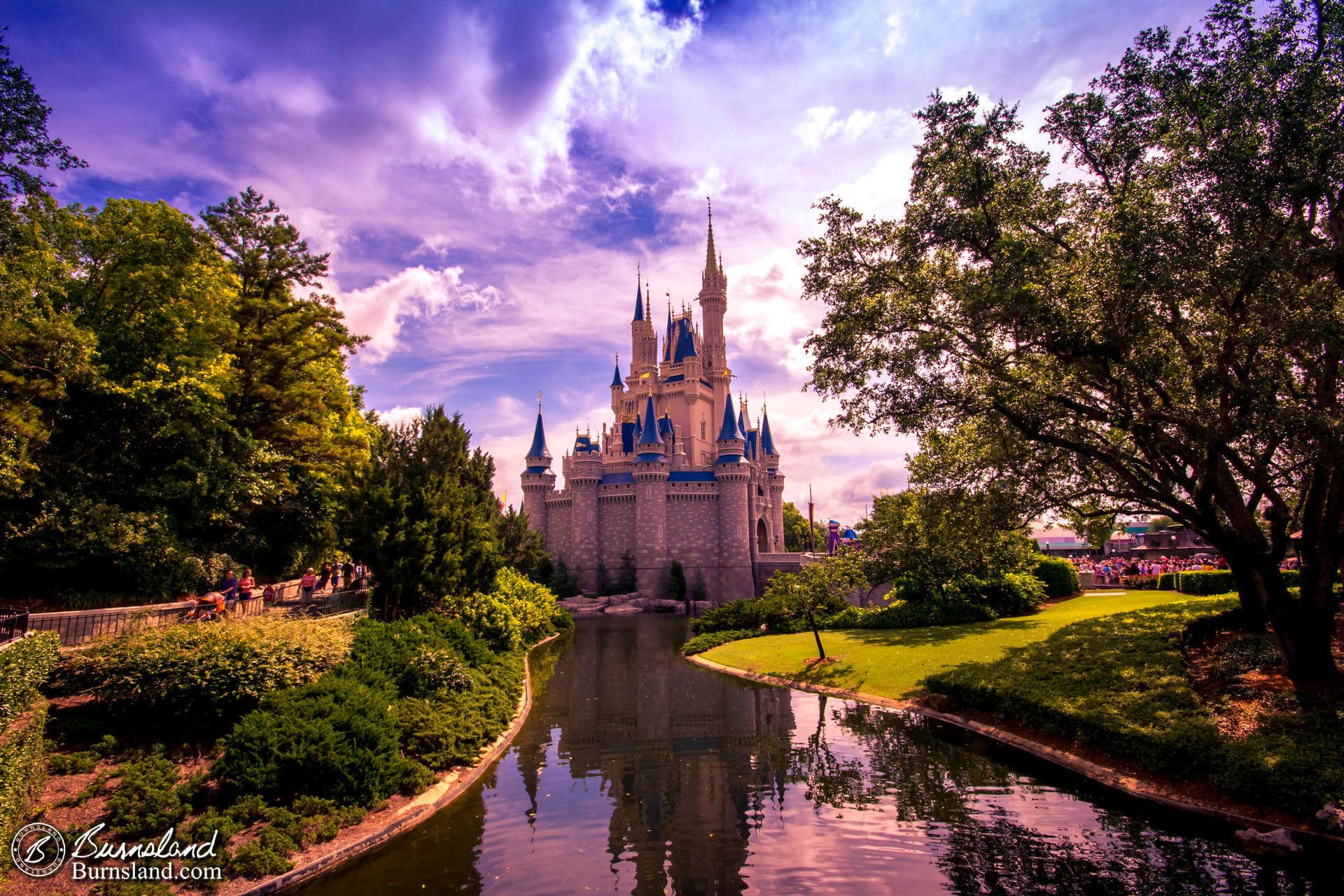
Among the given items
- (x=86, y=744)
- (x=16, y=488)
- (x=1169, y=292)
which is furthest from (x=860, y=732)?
(x=16, y=488)

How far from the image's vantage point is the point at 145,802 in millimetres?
8148

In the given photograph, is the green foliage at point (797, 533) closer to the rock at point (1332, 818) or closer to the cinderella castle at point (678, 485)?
the cinderella castle at point (678, 485)

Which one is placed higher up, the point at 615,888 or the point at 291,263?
the point at 291,263

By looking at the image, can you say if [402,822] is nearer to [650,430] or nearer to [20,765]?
[20,765]

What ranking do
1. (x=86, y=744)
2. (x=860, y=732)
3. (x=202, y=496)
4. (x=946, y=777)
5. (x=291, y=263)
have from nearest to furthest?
1. (x=86, y=744)
2. (x=946, y=777)
3. (x=860, y=732)
4. (x=202, y=496)
5. (x=291, y=263)

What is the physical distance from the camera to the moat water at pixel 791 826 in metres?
7.49

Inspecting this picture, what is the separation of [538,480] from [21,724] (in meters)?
52.4

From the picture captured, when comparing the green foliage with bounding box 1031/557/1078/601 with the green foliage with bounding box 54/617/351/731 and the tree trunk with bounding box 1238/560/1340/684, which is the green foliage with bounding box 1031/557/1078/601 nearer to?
the tree trunk with bounding box 1238/560/1340/684

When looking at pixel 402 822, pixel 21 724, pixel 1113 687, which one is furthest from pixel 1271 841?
pixel 21 724

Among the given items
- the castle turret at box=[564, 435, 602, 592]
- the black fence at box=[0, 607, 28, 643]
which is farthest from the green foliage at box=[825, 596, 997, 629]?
the castle turret at box=[564, 435, 602, 592]

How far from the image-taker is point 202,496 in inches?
621

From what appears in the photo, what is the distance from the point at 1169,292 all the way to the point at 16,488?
1969 centimetres

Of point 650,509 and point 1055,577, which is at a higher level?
point 650,509

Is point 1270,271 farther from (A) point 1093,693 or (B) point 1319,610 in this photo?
(A) point 1093,693
